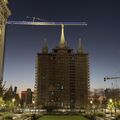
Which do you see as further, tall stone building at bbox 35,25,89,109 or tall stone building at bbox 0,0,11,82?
tall stone building at bbox 35,25,89,109

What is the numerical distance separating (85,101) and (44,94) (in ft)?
83.3

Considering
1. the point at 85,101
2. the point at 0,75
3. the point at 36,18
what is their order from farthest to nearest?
the point at 36,18 < the point at 85,101 < the point at 0,75

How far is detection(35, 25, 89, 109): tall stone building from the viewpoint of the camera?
590 feet

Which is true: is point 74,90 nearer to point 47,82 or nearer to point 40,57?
point 47,82

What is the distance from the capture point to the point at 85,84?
605 feet

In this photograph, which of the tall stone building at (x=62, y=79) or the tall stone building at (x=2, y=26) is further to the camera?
the tall stone building at (x=62, y=79)

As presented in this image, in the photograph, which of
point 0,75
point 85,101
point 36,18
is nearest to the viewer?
point 0,75

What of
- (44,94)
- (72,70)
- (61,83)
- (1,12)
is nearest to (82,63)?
(72,70)

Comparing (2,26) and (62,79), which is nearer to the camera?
(2,26)

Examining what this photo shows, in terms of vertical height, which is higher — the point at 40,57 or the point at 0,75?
the point at 40,57

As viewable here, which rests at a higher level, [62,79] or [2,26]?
[2,26]

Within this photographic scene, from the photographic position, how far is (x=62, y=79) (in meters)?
183

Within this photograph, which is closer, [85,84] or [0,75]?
[0,75]

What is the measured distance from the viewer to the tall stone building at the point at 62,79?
180 metres
